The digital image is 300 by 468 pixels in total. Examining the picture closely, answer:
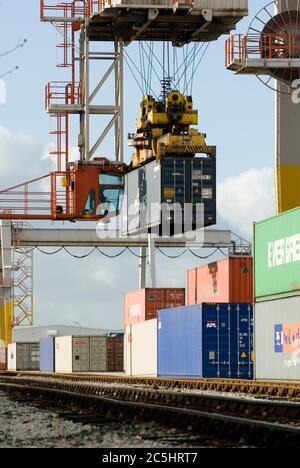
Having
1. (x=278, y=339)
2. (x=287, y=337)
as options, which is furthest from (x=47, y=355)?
(x=287, y=337)

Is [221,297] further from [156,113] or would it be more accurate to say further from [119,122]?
[119,122]

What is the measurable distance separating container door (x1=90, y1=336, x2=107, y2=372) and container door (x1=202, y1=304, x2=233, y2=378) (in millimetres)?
28710

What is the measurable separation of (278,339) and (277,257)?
2.58 meters

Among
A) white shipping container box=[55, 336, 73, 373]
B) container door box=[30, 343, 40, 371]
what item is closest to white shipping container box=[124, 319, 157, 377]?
white shipping container box=[55, 336, 73, 373]

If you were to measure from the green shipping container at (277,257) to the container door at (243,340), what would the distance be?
16.2 ft

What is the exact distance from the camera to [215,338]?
45.4 metres

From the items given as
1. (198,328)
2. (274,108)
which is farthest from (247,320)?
(274,108)

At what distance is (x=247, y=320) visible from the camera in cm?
4562

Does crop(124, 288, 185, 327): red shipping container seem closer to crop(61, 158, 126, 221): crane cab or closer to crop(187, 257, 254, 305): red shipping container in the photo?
crop(61, 158, 126, 221): crane cab

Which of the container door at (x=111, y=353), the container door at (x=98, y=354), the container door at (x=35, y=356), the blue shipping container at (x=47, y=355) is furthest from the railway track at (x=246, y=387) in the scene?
the container door at (x=35, y=356)

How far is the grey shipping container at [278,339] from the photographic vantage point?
36.7 metres

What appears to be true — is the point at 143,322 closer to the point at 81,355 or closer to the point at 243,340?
the point at 243,340

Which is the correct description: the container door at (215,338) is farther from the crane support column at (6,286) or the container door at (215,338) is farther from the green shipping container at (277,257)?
the crane support column at (6,286)

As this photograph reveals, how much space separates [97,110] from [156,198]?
10.8 m
